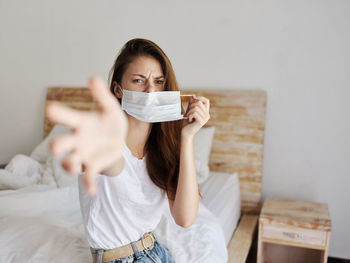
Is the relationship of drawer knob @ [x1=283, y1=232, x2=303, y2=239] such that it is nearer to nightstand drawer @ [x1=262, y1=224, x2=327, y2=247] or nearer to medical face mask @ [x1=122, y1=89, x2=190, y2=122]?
nightstand drawer @ [x1=262, y1=224, x2=327, y2=247]

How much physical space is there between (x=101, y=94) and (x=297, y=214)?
1.89 metres

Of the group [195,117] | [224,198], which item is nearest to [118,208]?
[195,117]

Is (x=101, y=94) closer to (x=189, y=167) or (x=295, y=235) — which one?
(x=189, y=167)

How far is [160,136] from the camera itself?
1.21 metres

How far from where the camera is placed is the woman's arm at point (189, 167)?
1.05m

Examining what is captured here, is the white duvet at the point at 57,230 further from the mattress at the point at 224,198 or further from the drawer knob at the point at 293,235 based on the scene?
the drawer knob at the point at 293,235

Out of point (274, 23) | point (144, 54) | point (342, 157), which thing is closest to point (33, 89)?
point (274, 23)

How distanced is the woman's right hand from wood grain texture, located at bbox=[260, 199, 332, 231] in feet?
5.68

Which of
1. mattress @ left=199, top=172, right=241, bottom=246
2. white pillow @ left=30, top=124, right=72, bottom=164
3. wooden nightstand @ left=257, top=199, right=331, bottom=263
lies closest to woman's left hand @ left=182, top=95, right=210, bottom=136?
mattress @ left=199, top=172, right=241, bottom=246

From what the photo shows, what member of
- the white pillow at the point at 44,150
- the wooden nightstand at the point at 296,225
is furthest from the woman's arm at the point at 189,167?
the white pillow at the point at 44,150

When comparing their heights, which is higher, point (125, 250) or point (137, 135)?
point (137, 135)

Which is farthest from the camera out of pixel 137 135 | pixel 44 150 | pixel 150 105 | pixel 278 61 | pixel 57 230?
pixel 44 150

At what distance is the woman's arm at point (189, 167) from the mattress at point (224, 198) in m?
0.81

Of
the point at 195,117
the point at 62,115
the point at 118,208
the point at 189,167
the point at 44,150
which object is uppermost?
the point at 62,115
